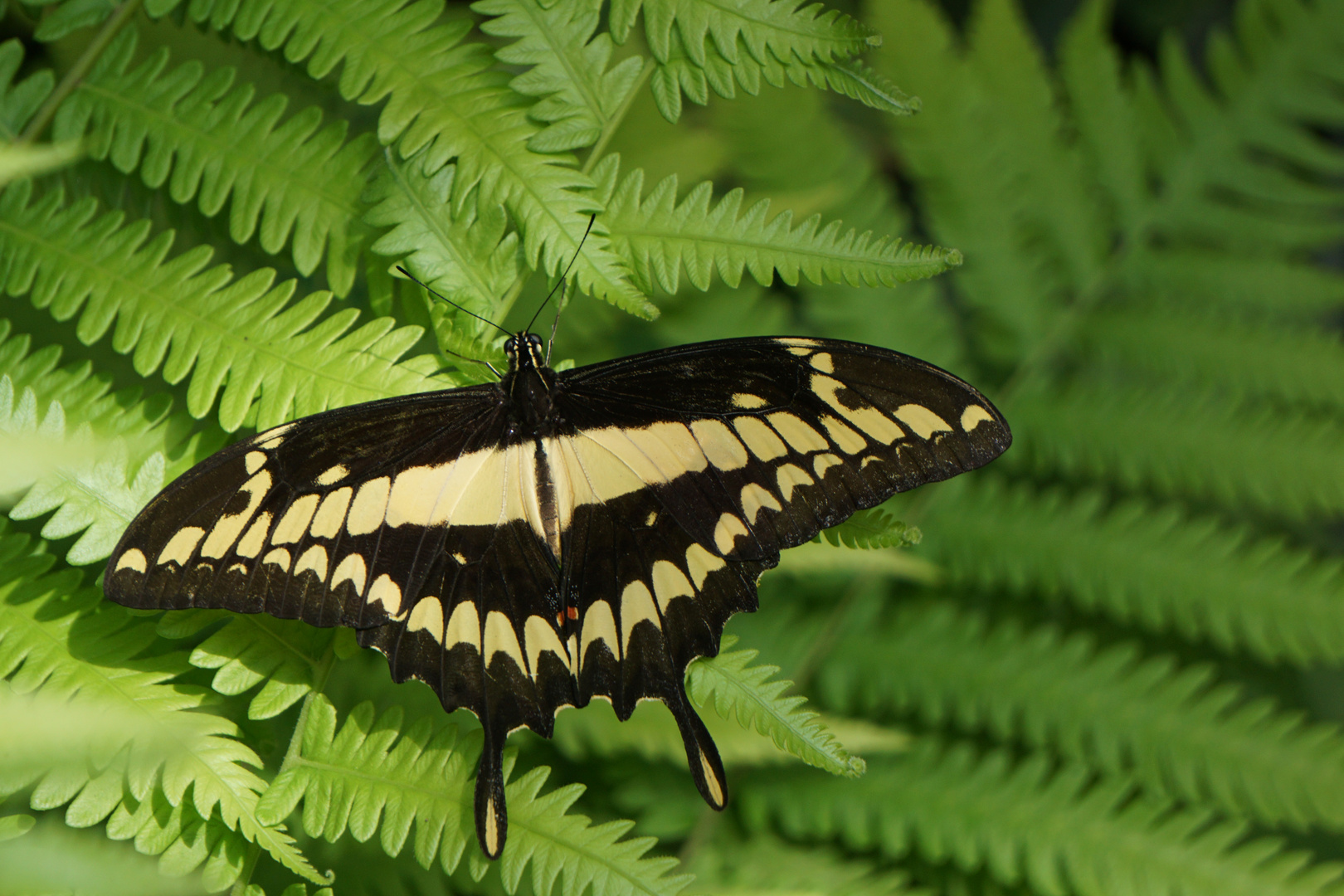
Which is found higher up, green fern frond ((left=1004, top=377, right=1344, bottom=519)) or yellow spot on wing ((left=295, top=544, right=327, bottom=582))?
green fern frond ((left=1004, top=377, right=1344, bottom=519))

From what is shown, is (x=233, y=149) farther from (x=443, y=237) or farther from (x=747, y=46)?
(x=747, y=46)

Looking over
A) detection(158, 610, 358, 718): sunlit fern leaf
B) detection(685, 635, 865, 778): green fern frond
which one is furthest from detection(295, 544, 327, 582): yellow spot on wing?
detection(685, 635, 865, 778): green fern frond

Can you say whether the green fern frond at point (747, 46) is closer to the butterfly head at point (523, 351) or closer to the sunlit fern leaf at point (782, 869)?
the butterfly head at point (523, 351)

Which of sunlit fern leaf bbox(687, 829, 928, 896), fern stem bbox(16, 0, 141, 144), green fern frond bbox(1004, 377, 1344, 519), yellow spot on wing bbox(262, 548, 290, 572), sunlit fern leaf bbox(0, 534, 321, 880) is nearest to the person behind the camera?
sunlit fern leaf bbox(0, 534, 321, 880)

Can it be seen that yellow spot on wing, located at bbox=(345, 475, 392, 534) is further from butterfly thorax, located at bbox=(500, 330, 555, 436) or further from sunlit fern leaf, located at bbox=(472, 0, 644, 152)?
sunlit fern leaf, located at bbox=(472, 0, 644, 152)

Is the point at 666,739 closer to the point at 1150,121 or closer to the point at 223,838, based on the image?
the point at 223,838

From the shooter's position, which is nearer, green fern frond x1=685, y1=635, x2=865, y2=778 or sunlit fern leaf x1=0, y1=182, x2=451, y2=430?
green fern frond x1=685, y1=635, x2=865, y2=778

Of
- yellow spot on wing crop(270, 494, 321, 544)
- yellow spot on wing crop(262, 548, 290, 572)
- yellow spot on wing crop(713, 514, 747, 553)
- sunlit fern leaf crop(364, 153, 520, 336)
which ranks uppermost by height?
sunlit fern leaf crop(364, 153, 520, 336)

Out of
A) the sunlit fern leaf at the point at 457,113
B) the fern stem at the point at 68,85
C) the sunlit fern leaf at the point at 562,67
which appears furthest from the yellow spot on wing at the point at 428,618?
the fern stem at the point at 68,85
